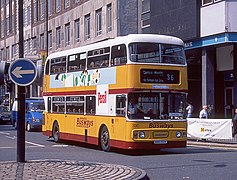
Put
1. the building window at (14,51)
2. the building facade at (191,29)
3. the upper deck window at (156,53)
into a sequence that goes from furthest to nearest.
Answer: the building window at (14,51) → the building facade at (191,29) → the upper deck window at (156,53)

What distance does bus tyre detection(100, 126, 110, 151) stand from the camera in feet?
67.7

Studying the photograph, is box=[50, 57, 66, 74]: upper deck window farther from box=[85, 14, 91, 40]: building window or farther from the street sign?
box=[85, 14, 91, 40]: building window

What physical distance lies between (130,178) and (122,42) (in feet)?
26.6

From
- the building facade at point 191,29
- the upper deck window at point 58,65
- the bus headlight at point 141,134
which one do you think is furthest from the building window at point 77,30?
the bus headlight at point 141,134

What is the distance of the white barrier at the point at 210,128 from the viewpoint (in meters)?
24.6

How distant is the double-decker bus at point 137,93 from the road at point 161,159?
0.66 meters

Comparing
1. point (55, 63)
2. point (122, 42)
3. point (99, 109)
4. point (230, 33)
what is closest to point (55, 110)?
point (55, 63)

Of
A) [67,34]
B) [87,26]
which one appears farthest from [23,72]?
[67,34]

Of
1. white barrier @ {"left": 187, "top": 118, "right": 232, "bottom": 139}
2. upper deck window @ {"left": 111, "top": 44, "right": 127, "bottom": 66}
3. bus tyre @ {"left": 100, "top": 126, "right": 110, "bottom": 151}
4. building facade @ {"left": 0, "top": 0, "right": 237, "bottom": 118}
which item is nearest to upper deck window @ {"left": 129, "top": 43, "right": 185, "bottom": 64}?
upper deck window @ {"left": 111, "top": 44, "right": 127, "bottom": 66}

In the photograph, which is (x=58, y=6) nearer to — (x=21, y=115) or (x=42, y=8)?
(x=42, y=8)

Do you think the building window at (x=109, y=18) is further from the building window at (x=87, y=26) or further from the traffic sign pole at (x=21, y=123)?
the traffic sign pole at (x=21, y=123)

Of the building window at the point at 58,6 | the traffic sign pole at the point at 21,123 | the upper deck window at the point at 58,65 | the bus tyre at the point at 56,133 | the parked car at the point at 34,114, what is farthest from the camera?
the building window at the point at 58,6

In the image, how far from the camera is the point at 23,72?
1439 centimetres

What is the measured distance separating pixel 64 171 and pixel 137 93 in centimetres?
632
